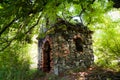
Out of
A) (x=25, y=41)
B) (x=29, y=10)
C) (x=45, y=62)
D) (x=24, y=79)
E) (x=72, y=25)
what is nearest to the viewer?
(x=29, y=10)

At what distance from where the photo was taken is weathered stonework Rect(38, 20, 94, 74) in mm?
14922

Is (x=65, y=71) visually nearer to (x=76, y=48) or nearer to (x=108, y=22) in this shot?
(x=76, y=48)

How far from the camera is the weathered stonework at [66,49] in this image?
14922 millimetres

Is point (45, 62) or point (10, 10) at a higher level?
point (10, 10)

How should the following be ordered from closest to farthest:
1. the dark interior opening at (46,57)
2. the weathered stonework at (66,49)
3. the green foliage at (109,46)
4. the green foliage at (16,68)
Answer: the green foliage at (16,68) → the weathered stonework at (66,49) → the dark interior opening at (46,57) → the green foliage at (109,46)

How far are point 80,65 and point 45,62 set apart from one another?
9.13ft

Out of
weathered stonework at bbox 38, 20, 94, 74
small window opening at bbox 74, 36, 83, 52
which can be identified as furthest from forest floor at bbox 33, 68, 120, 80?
small window opening at bbox 74, 36, 83, 52

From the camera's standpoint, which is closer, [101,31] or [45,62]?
[45,62]

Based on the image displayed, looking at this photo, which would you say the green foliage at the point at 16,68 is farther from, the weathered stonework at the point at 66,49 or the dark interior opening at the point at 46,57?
the weathered stonework at the point at 66,49

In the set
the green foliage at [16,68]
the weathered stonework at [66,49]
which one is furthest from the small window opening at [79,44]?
the green foliage at [16,68]

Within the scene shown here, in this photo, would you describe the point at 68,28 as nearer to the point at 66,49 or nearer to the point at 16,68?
the point at 66,49

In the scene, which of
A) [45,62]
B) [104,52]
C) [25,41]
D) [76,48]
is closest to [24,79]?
[45,62]

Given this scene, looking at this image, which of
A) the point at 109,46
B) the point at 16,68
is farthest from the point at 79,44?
the point at 16,68

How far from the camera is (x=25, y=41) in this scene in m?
6.25
